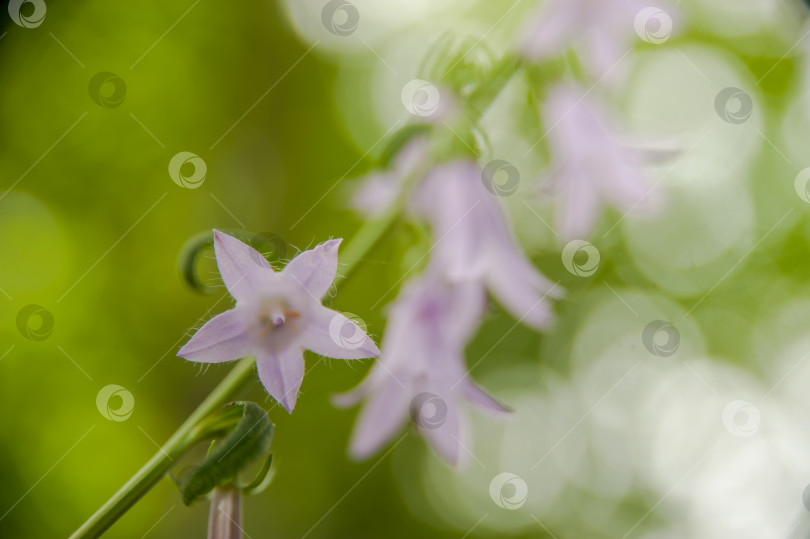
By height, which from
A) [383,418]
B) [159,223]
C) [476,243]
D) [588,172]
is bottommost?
[159,223]

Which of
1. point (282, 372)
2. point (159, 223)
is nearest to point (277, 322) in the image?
point (282, 372)

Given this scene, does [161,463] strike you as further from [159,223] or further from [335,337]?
[159,223]

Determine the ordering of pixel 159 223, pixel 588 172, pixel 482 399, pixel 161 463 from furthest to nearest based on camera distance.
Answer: pixel 159 223, pixel 588 172, pixel 482 399, pixel 161 463

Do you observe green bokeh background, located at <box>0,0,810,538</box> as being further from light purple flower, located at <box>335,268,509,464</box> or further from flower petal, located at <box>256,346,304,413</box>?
flower petal, located at <box>256,346,304,413</box>

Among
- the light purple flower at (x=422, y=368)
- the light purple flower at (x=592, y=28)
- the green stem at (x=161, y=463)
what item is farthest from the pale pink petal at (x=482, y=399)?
the light purple flower at (x=592, y=28)

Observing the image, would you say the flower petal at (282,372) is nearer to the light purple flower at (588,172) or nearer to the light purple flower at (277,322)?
the light purple flower at (277,322)

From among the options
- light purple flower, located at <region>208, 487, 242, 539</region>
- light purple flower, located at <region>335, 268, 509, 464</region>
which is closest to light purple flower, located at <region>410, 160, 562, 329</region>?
light purple flower, located at <region>335, 268, 509, 464</region>

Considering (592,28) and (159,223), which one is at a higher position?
(592,28)
